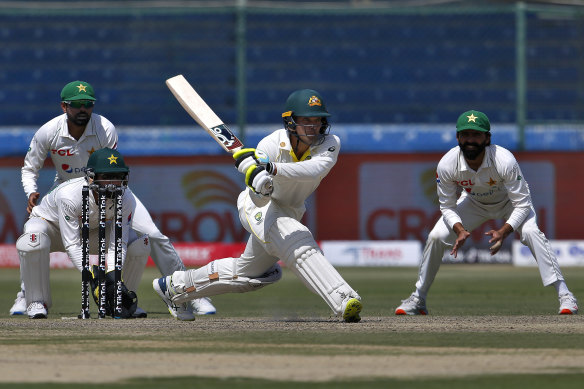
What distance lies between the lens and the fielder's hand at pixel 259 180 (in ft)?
21.4

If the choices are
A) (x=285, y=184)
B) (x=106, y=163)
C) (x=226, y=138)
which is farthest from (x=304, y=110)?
(x=106, y=163)

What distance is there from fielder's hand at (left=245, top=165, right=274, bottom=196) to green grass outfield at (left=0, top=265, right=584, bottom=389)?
826 mm

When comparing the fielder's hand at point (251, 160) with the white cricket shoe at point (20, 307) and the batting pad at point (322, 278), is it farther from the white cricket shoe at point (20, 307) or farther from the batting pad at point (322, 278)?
the white cricket shoe at point (20, 307)

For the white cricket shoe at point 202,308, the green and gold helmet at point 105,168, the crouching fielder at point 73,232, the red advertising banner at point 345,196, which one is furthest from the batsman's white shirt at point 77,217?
the red advertising banner at point 345,196

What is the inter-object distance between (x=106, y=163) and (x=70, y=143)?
107cm

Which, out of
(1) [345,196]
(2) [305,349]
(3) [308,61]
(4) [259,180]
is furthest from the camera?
(3) [308,61]

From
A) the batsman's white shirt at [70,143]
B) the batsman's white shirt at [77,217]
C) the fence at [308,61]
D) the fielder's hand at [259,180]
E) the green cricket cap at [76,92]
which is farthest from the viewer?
the fence at [308,61]

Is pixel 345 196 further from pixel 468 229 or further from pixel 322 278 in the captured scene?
pixel 322 278

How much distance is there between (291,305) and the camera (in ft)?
30.7

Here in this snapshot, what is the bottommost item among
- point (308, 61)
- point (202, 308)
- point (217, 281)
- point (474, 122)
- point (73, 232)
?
point (202, 308)

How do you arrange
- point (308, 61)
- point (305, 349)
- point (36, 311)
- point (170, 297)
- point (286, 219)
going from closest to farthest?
point (305, 349), point (286, 219), point (170, 297), point (36, 311), point (308, 61)

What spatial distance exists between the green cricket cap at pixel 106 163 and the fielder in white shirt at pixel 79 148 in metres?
0.74

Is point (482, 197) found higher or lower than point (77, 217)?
higher

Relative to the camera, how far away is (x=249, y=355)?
5090 mm
